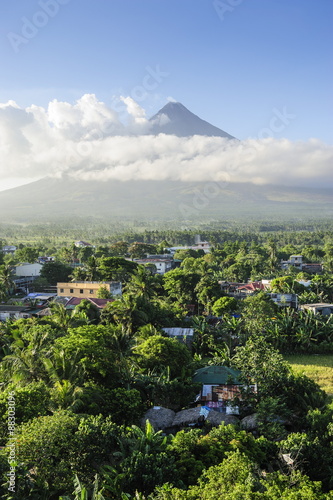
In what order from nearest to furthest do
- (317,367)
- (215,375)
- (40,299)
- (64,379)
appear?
(64,379) → (215,375) → (317,367) → (40,299)

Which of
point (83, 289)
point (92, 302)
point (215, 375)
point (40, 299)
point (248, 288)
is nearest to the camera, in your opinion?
point (215, 375)

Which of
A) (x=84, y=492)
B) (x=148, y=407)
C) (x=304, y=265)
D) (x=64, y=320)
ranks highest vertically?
(x=64, y=320)

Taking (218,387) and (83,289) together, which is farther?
(83,289)

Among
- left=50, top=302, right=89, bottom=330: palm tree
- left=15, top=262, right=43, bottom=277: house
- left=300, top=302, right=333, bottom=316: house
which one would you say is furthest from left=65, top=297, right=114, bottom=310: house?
left=15, top=262, right=43, bottom=277: house

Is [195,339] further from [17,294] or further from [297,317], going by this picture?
[17,294]

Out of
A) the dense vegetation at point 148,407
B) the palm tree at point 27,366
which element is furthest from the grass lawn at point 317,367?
the palm tree at point 27,366

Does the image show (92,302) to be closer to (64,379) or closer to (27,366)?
(27,366)

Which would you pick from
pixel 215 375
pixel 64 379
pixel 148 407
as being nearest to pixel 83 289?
pixel 215 375

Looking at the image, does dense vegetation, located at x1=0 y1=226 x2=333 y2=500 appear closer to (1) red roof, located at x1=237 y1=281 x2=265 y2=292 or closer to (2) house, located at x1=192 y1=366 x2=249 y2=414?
(2) house, located at x1=192 y1=366 x2=249 y2=414

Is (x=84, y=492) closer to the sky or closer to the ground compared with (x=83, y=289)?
closer to the sky
